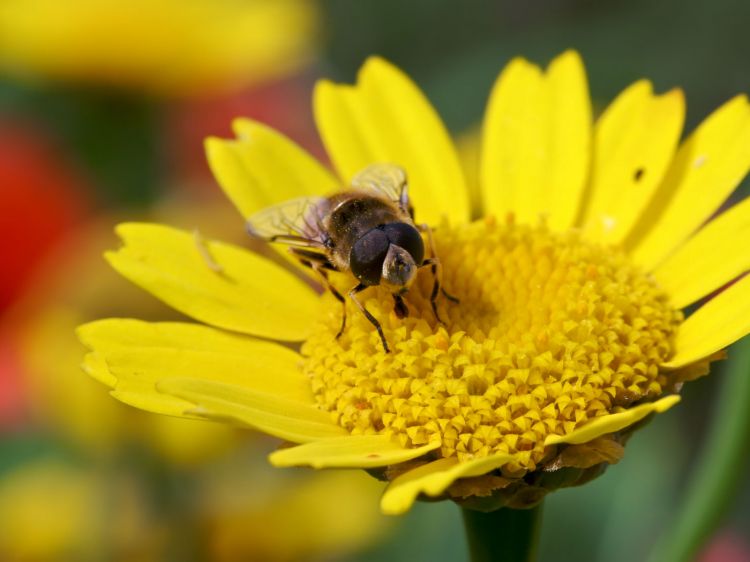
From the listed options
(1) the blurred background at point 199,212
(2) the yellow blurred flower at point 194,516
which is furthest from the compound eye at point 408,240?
(2) the yellow blurred flower at point 194,516

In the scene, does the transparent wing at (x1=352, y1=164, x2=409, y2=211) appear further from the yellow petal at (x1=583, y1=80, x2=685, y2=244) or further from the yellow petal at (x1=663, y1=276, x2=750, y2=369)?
the yellow petal at (x1=663, y1=276, x2=750, y2=369)

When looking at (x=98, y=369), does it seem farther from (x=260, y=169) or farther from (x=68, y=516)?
(x=68, y=516)

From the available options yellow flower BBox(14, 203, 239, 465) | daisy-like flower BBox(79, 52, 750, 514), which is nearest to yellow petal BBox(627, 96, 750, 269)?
daisy-like flower BBox(79, 52, 750, 514)

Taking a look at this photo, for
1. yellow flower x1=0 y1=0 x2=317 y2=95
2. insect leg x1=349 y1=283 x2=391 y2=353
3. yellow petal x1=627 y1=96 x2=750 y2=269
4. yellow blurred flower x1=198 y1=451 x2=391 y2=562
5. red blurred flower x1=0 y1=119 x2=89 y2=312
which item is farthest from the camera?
yellow flower x1=0 y1=0 x2=317 y2=95

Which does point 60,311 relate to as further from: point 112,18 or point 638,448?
point 112,18

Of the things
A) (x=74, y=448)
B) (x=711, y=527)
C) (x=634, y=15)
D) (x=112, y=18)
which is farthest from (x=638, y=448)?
(x=634, y=15)

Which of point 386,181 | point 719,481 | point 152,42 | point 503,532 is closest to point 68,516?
point 386,181

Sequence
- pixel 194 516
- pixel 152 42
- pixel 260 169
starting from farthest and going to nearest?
pixel 152 42 < pixel 194 516 < pixel 260 169
